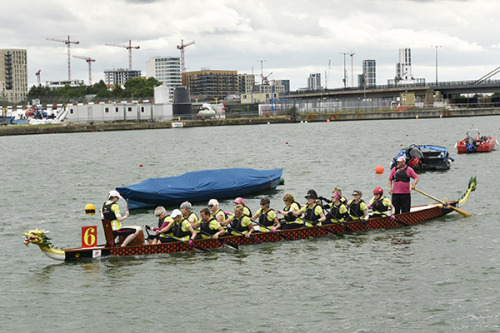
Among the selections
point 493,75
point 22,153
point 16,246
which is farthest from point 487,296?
point 493,75

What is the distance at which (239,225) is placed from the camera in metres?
23.9

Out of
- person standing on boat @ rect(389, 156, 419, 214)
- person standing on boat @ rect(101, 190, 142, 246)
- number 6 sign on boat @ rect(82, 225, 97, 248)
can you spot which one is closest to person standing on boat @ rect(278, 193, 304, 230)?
person standing on boat @ rect(389, 156, 419, 214)

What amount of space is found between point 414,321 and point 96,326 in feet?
27.6

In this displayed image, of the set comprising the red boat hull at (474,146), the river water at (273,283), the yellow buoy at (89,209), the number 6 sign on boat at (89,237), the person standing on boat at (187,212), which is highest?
the red boat hull at (474,146)

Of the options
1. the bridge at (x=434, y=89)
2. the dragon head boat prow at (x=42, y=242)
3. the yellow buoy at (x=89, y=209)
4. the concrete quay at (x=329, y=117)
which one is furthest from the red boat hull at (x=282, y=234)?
the bridge at (x=434, y=89)

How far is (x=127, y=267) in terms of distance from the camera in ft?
71.8

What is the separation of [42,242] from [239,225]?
7255 millimetres

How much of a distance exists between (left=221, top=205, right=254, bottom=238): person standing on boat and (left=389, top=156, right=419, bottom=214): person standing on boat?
6263 mm

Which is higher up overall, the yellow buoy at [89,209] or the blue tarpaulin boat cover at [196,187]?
the blue tarpaulin boat cover at [196,187]

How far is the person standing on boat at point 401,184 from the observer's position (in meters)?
25.0

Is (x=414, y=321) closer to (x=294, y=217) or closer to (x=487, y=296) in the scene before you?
(x=487, y=296)

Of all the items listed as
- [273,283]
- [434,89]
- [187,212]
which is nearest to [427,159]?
[187,212]

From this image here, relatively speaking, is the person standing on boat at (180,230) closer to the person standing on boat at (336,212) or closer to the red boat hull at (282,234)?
the red boat hull at (282,234)

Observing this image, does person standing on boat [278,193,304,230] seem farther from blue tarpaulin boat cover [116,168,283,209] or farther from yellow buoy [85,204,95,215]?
yellow buoy [85,204,95,215]
